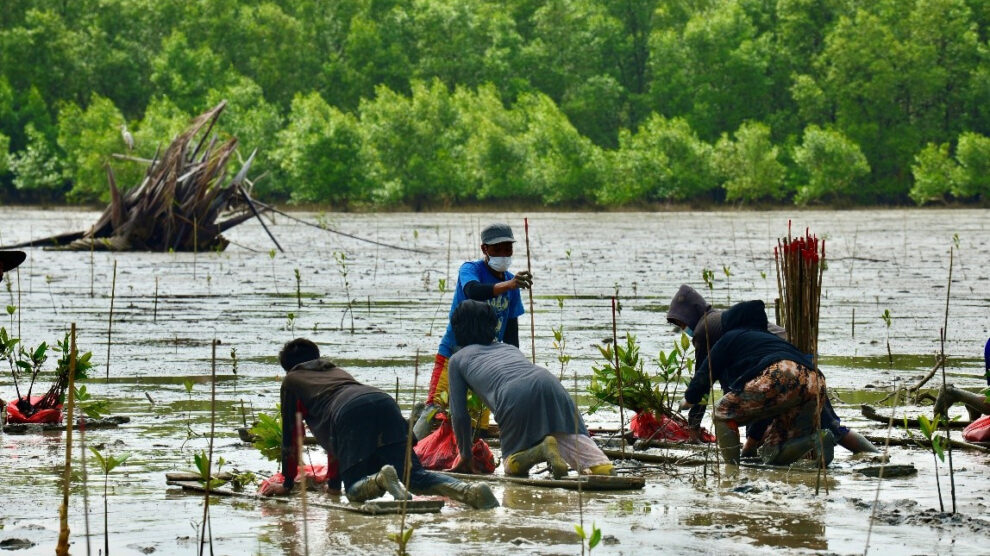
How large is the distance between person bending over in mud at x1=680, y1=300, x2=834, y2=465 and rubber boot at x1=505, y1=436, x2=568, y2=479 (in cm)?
96

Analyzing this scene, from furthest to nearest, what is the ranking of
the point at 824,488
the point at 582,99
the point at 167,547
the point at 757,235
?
1. the point at 582,99
2. the point at 757,235
3. the point at 824,488
4. the point at 167,547

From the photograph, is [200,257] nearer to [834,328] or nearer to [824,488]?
[834,328]

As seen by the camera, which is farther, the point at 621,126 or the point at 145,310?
the point at 621,126

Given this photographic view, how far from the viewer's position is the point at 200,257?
2942 cm

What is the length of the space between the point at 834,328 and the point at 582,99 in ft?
284

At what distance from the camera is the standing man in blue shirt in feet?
26.5

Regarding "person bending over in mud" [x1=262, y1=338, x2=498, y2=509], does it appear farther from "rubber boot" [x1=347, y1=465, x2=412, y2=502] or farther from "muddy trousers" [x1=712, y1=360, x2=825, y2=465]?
"muddy trousers" [x1=712, y1=360, x2=825, y2=465]

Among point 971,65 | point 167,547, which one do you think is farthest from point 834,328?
point 971,65

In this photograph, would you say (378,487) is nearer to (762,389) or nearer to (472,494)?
(472,494)

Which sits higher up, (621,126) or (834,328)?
(621,126)

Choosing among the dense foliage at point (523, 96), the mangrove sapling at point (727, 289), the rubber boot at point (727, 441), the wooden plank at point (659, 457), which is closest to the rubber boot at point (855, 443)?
the rubber boot at point (727, 441)

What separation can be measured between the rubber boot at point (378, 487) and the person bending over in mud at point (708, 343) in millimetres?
2061

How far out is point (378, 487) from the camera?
265 inches

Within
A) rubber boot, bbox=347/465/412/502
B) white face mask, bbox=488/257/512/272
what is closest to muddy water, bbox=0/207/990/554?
rubber boot, bbox=347/465/412/502
